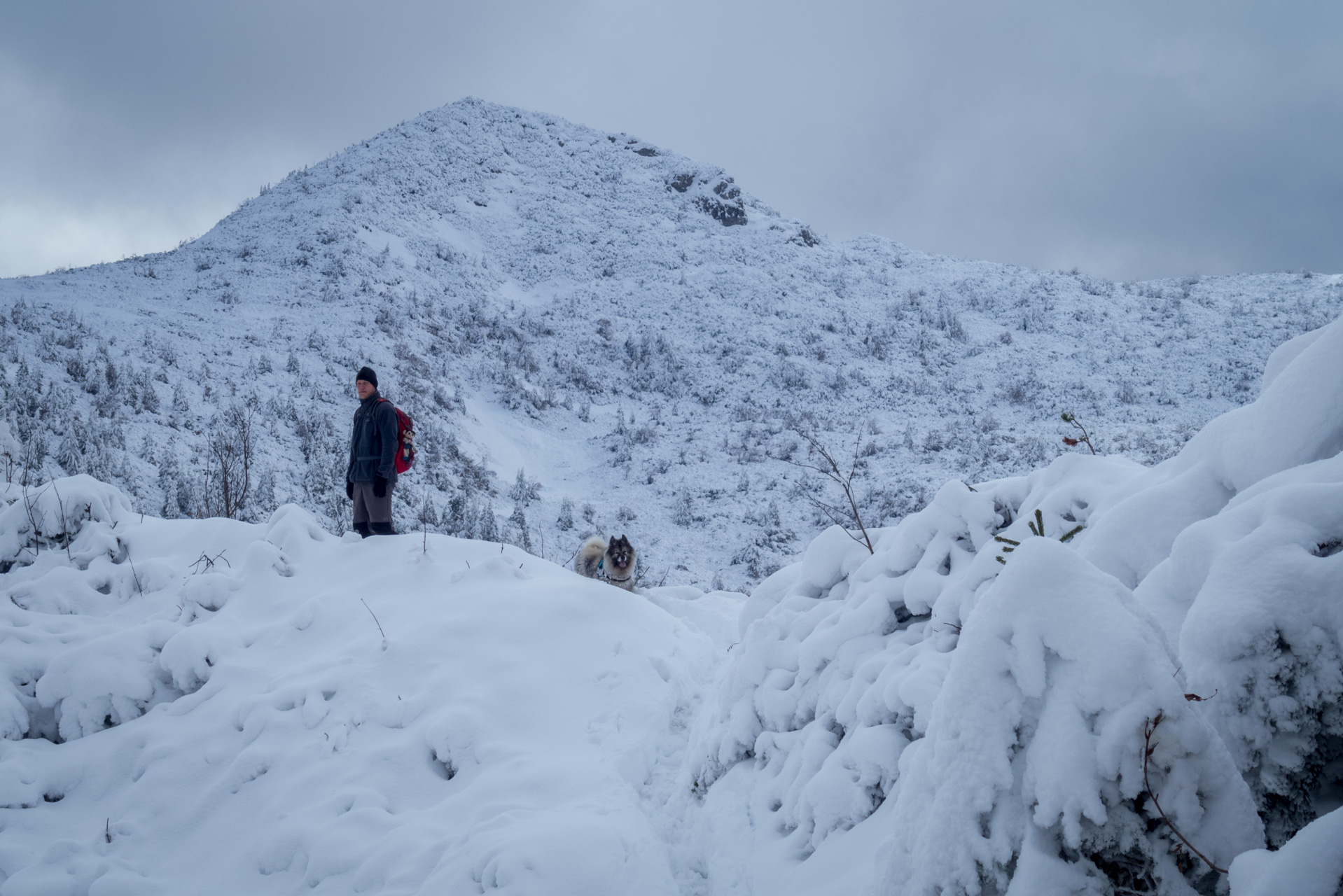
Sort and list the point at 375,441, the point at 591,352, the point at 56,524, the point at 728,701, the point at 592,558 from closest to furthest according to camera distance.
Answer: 1. the point at 728,701
2. the point at 56,524
3. the point at 375,441
4. the point at 592,558
5. the point at 591,352

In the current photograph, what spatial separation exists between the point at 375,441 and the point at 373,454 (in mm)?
115

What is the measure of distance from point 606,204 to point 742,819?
111 feet

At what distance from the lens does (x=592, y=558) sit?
22.6 feet

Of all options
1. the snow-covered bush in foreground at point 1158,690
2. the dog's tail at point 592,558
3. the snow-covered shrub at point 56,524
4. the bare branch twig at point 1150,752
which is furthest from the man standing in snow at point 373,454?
the bare branch twig at point 1150,752

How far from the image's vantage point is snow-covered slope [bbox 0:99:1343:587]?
1029cm

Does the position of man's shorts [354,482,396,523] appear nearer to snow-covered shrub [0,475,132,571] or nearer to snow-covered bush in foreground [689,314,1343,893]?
snow-covered shrub [0,475,132,571]

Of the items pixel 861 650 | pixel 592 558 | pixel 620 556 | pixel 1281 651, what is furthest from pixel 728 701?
pixel 592 558

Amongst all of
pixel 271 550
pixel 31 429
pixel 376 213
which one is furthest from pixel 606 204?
pixel 271 550

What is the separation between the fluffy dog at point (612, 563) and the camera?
6664mm

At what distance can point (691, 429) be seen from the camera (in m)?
16.3

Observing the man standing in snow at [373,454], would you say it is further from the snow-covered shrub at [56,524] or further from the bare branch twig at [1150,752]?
the bare branch twig at [1150,752]

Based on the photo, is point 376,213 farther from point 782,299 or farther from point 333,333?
point 782,299

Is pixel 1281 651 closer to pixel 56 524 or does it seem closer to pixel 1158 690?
pixel 1158 690

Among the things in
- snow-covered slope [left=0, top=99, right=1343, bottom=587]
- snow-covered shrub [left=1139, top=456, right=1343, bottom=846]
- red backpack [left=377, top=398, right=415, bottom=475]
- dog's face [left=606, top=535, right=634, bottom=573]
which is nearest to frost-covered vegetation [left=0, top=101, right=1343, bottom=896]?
snow-covered shrub [left=1139, top=456, right=1343, bottom=846]
